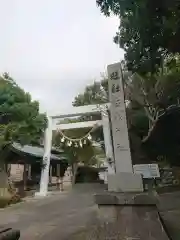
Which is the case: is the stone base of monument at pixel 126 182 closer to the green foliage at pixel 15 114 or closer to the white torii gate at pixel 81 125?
the green foliage at pixel 15 114

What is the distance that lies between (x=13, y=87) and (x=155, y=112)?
26.6ft

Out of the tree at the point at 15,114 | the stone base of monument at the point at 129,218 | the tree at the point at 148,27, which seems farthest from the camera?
the tree at the point at 15,114

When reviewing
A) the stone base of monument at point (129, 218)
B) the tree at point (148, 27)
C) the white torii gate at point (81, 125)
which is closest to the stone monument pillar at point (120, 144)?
the stone base of monument at point (129, 218)

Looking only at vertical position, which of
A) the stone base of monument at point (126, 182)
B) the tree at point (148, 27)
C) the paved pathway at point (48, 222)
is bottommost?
the paved pathway at point (48, 222)

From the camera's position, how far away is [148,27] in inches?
281

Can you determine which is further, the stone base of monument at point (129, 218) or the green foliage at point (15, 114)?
the green foliage at point (15, 114)

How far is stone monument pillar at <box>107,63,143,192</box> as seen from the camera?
6312 millimetres

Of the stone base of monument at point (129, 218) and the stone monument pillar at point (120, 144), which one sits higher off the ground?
the stone monument pillar at point (120, 144)

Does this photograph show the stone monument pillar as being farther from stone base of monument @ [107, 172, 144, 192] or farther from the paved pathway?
the paved pathway

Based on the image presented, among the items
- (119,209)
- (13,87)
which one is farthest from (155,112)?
(119,209)

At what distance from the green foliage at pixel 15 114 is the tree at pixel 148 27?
6.86 meters

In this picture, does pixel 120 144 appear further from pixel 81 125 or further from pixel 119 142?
pixel 81 125

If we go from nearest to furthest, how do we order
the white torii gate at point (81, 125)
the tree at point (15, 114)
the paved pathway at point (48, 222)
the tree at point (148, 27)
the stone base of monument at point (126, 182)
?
1. the stone base of monument at point (126, 182)
2. the tree at point (148, 27)
3. the paved pathway at point (48, 222)
4. the tree at point (15, 114)
5. the white torii gate at point (81, 125)

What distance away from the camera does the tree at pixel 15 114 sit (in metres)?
13.8
